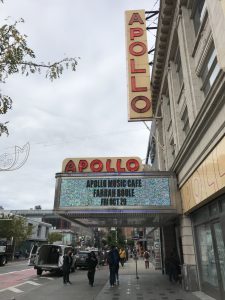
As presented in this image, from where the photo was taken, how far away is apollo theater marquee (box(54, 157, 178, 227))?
531 inches

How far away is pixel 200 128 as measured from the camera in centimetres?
1003

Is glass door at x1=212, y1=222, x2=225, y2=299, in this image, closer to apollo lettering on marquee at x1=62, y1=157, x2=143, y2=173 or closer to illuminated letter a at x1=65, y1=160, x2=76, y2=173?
apollo lettering on marquee at x1=62, y1=157, x2=143, y2=173

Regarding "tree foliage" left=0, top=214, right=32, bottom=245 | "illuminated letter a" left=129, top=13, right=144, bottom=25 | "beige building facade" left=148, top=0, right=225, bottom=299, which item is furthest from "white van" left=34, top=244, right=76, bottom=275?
"tree foliage" left=0, top=214, right=32, bottom=245

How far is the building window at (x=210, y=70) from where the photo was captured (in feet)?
34.6

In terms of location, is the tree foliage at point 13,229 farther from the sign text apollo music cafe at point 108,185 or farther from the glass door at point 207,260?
the glass door at point 207,260

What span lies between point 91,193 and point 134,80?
7674 mm

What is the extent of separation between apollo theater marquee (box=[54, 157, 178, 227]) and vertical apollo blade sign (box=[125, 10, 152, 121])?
A: 4.43 meters

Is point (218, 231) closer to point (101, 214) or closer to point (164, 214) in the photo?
point (164, 214)

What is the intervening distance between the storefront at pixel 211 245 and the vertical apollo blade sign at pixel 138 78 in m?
6.96

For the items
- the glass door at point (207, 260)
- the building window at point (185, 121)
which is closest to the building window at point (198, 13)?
the building window at point (185, 121)

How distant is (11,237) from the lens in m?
51.4

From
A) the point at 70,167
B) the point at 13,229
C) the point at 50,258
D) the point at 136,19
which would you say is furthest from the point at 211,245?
the point at 13,229

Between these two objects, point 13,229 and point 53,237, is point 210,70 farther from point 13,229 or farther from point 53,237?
point 53,237

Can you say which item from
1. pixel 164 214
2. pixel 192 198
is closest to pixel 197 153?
pixel 192 198
